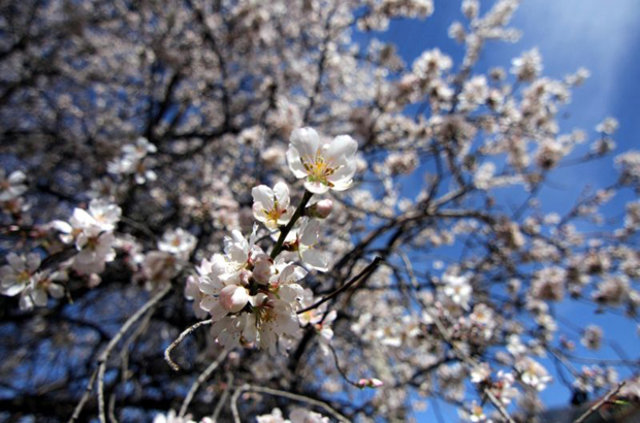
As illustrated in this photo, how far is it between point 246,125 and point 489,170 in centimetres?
458

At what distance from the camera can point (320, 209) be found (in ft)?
2.93

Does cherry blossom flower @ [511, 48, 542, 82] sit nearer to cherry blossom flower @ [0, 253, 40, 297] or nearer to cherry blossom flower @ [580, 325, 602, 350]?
cherry blossom flower @ [580, 325, 602, 350]

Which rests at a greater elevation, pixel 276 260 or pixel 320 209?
pixel 320 209

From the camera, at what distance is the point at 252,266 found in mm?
879

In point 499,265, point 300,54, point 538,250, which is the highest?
point 300,54

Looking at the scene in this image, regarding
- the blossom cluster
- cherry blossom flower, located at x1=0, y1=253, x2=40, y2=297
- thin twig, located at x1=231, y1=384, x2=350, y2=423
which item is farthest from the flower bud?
cherry blossom flower, located at x1=0, y1=253, x2=40, y2=297

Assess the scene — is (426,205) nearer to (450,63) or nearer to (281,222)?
Result: (450,63)

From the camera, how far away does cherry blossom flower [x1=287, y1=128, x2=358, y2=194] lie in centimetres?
98

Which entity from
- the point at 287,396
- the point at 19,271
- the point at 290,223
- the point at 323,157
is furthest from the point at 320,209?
the point at 19,271

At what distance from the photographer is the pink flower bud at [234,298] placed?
0.79 meters

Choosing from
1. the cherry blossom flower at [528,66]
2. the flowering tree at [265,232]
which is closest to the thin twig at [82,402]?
the flowering tree at [265,232]

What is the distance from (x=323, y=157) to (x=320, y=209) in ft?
0.60

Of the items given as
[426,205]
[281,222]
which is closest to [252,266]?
[281,222]

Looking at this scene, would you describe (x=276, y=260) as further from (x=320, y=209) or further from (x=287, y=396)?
(x=287, y=396)
